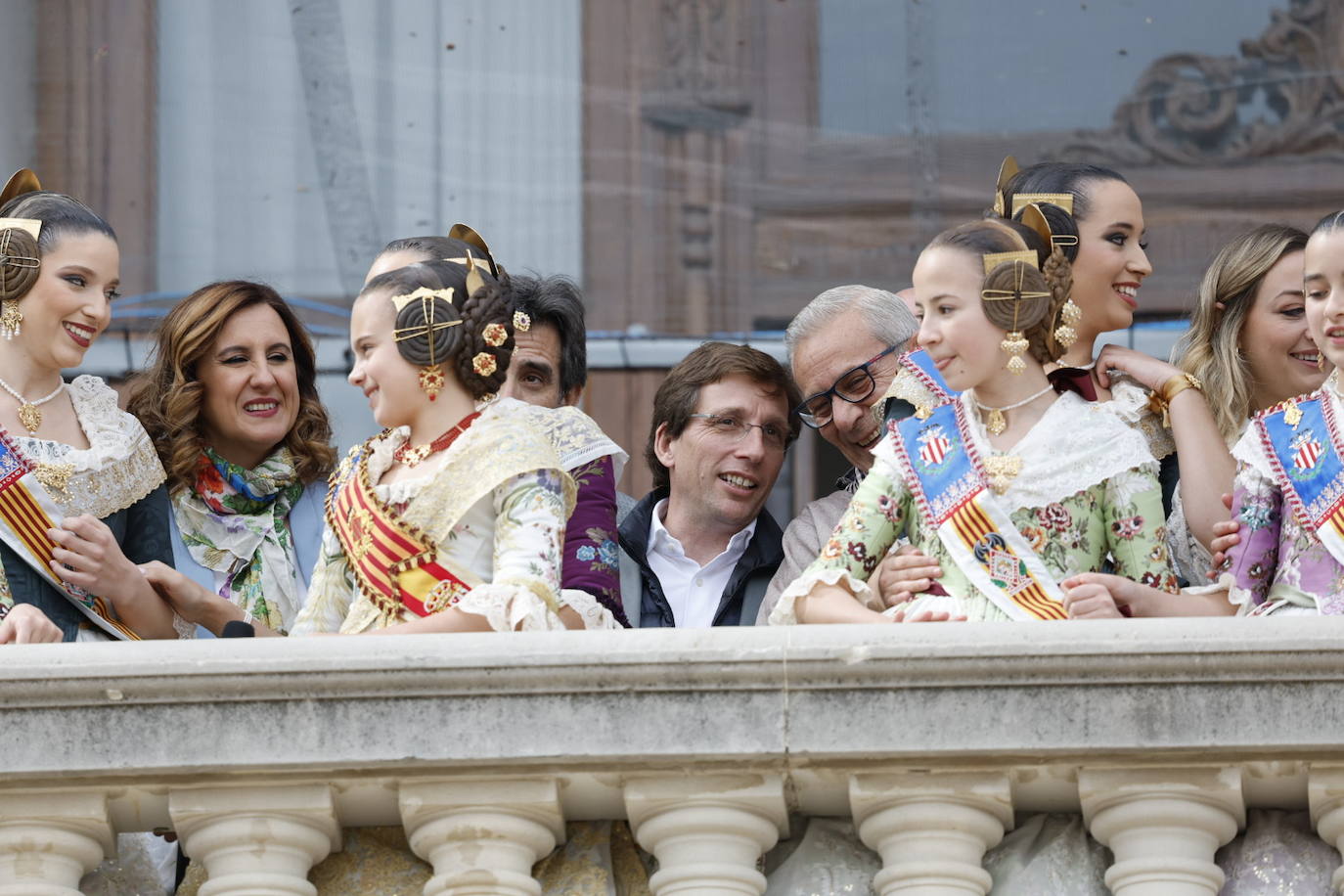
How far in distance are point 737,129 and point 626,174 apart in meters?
0.36

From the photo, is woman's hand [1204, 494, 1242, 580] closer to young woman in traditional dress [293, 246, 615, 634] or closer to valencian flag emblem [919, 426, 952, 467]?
valencian flag emblem [919, 426, 952, 467]

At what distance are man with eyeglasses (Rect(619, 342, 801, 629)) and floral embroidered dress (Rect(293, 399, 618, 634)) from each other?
884 millimetres

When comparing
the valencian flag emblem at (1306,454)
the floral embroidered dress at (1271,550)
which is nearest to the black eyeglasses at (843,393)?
the floral embroidered dress at (1271,550)

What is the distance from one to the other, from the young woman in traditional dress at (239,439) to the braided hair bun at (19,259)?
585 mm

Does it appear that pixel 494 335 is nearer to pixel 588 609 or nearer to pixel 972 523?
pixel 588 609

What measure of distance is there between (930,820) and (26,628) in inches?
59.9

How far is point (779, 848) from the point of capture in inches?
137

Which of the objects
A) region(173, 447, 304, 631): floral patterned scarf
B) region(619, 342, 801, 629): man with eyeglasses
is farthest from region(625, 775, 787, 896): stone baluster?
region(619, 342, 801, 629): man with eyeglasses

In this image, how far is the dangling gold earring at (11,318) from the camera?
4566 mm

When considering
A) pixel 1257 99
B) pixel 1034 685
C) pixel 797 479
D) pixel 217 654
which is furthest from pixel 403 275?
pixel 1257 99

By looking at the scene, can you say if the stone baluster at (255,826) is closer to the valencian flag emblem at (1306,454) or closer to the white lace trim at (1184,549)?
the valencian flag emblem at (1306,454)

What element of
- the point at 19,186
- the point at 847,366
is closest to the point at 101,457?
the point at 19,186

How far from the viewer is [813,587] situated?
13.3ft

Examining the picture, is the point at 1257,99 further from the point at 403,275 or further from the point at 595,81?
the point at 403,275
